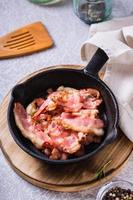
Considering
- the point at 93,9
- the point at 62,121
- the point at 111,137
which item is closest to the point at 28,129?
the point at 62,121

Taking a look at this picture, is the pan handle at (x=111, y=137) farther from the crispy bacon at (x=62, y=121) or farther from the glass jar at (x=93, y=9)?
the glass jar at (x=93, y=9)

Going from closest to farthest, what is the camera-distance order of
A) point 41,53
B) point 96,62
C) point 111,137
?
point 111,137
point 96,62
point 41,53

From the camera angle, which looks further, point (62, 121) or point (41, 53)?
point (41, 53)

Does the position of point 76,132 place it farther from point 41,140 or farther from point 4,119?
point 4,119

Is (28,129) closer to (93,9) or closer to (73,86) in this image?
(73,86)

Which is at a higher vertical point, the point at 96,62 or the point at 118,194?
the point at 96,62

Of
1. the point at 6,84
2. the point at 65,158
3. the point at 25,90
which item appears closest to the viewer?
the point at 65,158

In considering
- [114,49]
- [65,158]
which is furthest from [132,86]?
[65,158]
